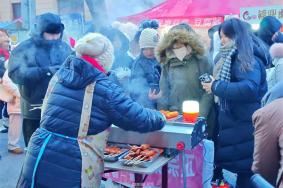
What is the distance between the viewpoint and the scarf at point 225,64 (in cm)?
321

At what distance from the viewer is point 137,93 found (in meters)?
4.20

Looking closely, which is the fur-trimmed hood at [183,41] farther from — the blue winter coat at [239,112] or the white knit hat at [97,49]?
the white knit hat at [97,49]

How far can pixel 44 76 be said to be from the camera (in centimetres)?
371

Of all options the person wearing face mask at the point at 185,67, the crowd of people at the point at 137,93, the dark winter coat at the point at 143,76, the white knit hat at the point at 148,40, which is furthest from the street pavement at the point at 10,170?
the white knit hat at the point at 148,40

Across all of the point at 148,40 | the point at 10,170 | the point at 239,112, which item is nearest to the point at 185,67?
the point at 239,112

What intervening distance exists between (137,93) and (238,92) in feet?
4.47

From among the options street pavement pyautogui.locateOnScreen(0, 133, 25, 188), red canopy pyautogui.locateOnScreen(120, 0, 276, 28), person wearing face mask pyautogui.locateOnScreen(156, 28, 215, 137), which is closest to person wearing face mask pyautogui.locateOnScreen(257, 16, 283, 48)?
person wearing face mask pyautogui.locateOnScreen(156, 28, 215, 137)

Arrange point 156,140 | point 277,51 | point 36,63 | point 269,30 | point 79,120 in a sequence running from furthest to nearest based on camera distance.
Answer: point 269,30 < point 277,51 < point 36,63 < point 156,140 < point 79,120

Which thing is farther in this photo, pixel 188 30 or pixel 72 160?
pixel 188 30

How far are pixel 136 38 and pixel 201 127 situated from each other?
270 centimetres

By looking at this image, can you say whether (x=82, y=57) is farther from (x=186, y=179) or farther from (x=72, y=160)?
(x=186, y=179)

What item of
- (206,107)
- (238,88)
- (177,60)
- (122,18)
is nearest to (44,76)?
(177,60)

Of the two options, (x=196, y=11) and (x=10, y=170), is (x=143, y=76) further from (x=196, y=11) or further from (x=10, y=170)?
(x=196, y=11)

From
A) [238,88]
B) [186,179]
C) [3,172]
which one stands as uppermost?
[238,88]
